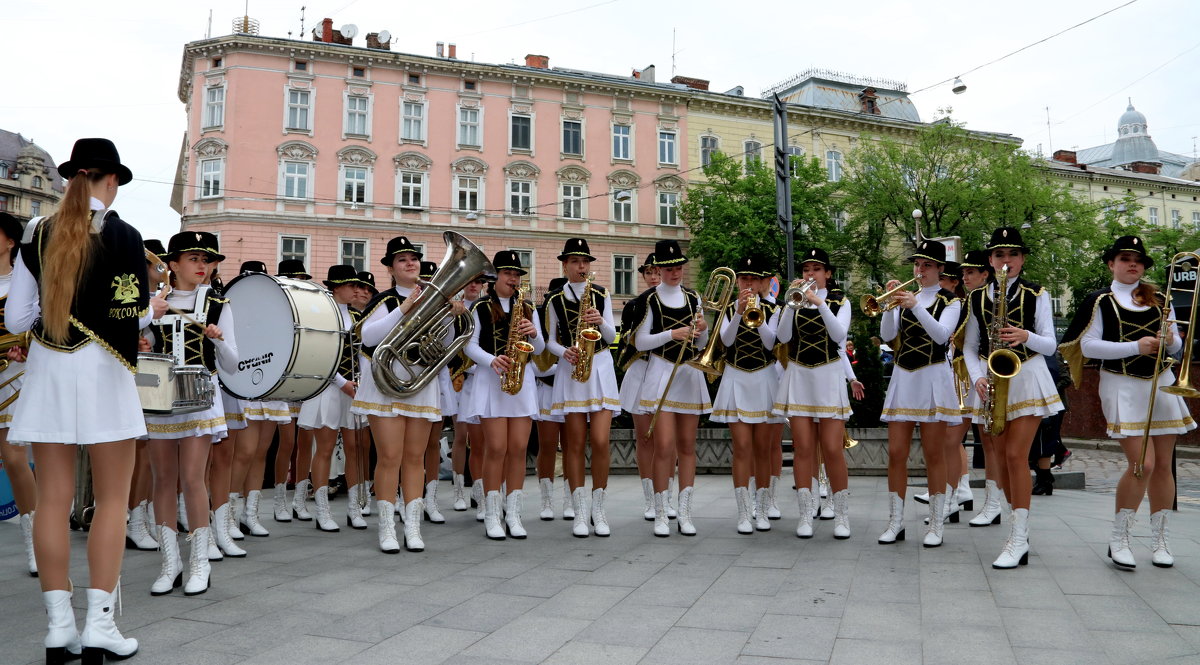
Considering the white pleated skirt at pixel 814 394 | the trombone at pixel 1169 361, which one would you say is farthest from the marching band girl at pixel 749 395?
the trombone at pixel 1169 361

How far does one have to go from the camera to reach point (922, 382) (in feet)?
23.9

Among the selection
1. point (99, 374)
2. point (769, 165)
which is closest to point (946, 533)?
point (99, 374)

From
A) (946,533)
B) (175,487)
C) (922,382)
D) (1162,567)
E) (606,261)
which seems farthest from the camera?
(606,261)

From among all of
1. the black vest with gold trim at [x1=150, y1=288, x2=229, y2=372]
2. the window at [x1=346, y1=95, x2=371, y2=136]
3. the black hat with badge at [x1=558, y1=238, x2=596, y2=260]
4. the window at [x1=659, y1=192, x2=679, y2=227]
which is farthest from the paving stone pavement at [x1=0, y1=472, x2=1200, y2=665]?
the window at [x1=659, y1=192, x2=679, y2=227]

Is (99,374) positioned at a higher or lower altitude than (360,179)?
lower

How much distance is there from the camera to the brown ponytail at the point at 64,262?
4.00 meters

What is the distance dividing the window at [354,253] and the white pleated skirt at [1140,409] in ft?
113

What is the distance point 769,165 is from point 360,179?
2007cm

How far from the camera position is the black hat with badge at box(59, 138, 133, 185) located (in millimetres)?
4180

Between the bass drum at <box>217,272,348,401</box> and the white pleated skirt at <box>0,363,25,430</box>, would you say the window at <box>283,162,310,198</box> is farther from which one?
the white pleated skirt at <box>0,363,25,430</box>

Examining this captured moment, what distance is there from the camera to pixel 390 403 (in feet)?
22.9

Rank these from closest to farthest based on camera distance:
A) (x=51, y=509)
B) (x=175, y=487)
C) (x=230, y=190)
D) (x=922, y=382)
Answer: (x=51, y=509), (x=175, y=487), (x=922, y=382), (x=230, y=190)

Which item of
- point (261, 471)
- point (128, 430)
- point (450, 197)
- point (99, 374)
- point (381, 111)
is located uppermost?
point (381, 111)

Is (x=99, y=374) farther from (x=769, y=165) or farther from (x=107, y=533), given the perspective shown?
(x=769, y=165)
